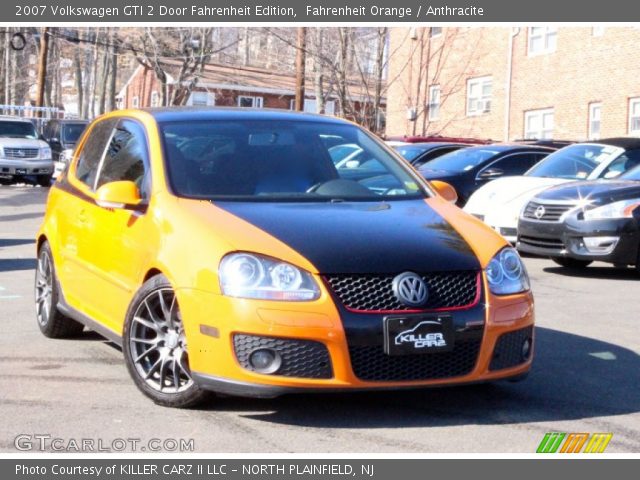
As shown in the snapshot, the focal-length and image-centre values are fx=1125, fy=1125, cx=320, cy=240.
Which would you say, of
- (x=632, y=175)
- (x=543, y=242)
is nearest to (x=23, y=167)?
(x=543, y=242)

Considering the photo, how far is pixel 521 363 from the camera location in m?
5.79

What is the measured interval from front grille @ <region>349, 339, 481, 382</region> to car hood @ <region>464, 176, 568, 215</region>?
9311mm

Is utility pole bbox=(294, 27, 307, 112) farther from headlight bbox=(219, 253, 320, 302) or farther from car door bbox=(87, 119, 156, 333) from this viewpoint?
headlight bbox=(219, 253, 320, 302)

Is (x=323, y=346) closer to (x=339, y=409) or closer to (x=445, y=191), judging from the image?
(x=339, y=409)

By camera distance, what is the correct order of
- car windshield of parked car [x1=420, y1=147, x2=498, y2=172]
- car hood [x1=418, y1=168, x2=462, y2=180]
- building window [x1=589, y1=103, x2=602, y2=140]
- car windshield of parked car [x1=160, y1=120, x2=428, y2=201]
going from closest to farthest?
1. car windshield of parked car [x1=160, y1=120, x2=428, y2=201]
2. car hood [x1=418, y1=168, x2=462, y2=180]
3. car windshield of parked car [x1=420, y1=147, x2=498, y2=172]
4. building window [x1=589, y1=103, x2=602, y2=140]

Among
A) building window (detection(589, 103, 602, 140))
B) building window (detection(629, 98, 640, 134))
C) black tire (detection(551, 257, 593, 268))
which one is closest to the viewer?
black tire (detection(551, 257, 593, 268))

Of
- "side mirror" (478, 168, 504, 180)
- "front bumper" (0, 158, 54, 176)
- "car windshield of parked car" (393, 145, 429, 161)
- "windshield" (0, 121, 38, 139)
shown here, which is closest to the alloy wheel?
"side mirror" (478, 168, 504, 180)

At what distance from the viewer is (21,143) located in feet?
90.9

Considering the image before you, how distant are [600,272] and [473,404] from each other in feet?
23.3

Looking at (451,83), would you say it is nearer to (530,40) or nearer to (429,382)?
(530,40)

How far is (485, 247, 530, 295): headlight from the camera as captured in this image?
567 cm
